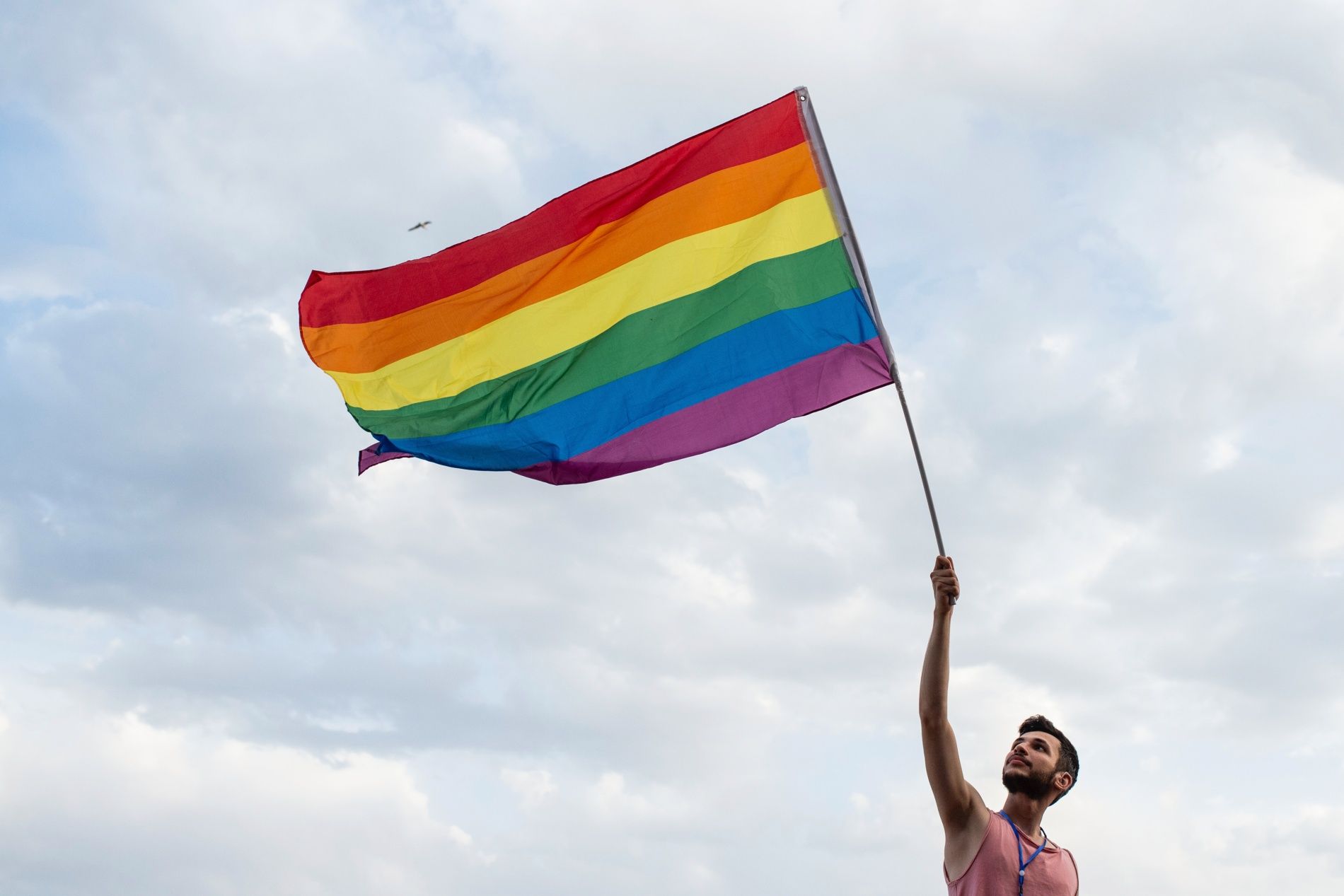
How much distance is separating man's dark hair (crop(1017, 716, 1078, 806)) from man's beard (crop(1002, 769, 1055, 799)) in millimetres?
134

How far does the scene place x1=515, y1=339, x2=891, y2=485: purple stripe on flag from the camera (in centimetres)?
1195

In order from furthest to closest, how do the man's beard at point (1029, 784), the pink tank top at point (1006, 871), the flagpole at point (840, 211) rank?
1. the flagpole at point (840, 211)
2. the man's beard at point (1029, 784)
3. the pink tank top at point (1006, 871)

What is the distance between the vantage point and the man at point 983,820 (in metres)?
7.10

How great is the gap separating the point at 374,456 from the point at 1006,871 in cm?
789

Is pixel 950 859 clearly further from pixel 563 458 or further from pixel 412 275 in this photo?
pixel 412 275

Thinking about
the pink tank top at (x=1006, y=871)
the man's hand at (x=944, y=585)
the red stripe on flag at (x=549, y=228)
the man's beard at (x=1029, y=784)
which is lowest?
the pink tank top at (x=1006, y=871)

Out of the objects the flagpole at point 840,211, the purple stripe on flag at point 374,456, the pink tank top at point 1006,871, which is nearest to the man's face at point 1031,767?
the pink tank top at point 1006,871

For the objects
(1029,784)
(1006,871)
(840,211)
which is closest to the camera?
(1006,871)

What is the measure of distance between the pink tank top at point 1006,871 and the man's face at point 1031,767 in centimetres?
33

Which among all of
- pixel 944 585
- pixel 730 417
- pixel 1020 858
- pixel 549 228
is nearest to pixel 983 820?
pixel 1020 858

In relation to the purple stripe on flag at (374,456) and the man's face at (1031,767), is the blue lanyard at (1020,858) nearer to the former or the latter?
the man's face at (1031,767)

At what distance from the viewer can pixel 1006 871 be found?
7.09 m

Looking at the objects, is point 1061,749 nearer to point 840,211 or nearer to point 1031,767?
point 1031,767

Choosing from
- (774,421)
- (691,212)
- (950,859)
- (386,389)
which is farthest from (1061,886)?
(386,389)
